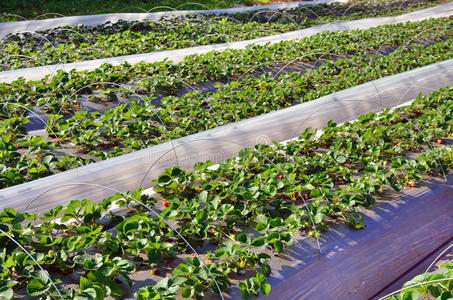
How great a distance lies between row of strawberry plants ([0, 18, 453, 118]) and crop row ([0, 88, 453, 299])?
5.58 feet

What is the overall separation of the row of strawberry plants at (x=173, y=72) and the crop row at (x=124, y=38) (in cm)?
85

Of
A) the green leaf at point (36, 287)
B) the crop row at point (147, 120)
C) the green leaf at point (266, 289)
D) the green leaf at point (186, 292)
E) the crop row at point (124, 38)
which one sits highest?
the crop row at point (124, 38)

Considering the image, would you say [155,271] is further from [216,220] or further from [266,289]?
[266,289]

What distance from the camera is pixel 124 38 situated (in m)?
7.93

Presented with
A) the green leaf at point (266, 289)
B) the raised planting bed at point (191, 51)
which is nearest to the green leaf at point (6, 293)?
the green leaf at point (266, 289)

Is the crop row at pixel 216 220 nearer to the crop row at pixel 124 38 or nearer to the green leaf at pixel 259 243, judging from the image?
the green leaf at pixel 259 243

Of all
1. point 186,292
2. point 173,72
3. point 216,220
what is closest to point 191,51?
point 173,72

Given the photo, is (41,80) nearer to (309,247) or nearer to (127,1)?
(309,247)

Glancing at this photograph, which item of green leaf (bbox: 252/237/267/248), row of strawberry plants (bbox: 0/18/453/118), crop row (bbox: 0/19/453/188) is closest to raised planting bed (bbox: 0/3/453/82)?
row of strawberry plants (bbox: 0/18/453/118)

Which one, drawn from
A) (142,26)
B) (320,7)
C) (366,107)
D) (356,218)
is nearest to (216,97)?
(366,107)

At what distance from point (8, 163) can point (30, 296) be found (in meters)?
1.84

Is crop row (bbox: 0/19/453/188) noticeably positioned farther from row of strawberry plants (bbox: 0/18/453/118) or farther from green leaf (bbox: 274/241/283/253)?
green leaf (bbox: 274/241/283/253)

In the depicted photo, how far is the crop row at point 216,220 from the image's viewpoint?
88.4 inches

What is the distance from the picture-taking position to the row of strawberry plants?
16.5 feet
